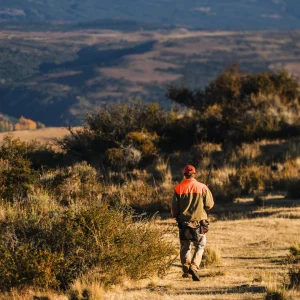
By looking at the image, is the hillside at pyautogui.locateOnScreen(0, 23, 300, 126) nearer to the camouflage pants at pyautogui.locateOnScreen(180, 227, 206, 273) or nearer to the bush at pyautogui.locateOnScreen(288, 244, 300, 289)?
the bush at pyautogui.locateOnScreen(288, 244, 300, 289)

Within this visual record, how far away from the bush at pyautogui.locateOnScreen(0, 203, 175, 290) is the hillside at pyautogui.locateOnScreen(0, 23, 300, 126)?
7351 centimetres

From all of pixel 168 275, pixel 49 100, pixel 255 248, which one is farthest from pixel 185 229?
pixel 49 100

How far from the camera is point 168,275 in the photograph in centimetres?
1150

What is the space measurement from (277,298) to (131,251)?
206 centimetres

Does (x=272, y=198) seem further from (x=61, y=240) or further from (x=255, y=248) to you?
(x=61, y=240)

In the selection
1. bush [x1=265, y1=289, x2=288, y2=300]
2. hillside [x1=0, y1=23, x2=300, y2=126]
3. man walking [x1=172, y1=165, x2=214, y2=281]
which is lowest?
hillside [x1=0, y1=23, x2=300, y2=126]

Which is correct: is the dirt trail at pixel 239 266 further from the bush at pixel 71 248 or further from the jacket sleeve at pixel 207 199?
the jacket sleeve at pixel 207 199

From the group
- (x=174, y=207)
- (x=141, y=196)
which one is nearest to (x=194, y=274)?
(x=174, y=207)

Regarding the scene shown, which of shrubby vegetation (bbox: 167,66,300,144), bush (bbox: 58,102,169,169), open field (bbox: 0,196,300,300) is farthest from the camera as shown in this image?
shrubby vegetation (bbox: 167,66,300,144)

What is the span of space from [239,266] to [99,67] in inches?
6244

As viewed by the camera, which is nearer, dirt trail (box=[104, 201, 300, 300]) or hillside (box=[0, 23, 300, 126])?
dirt trail (box=[104, 201, 300, 300])

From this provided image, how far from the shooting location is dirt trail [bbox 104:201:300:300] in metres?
10.1

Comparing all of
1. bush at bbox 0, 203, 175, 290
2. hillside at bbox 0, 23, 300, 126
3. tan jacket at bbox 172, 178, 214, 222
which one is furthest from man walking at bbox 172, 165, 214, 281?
hillside at bbox 0, 23, 300, 126

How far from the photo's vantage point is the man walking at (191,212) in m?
11.5
